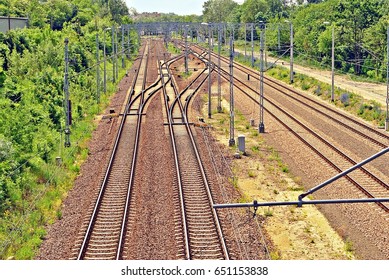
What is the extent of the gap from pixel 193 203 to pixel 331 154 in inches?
418

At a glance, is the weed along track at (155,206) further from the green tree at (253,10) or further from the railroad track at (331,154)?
the green tree at (253,10)

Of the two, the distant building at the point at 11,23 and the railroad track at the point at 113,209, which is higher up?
the distant building at the point at 11,23

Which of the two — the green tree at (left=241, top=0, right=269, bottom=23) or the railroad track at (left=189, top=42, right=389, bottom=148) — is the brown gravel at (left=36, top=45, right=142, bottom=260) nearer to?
the railroad track at (left=189, top=42, right=389, bottom=148)

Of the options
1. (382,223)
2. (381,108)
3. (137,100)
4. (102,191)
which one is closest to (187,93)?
(137,100)

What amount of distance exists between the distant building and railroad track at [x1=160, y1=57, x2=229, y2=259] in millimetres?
27957

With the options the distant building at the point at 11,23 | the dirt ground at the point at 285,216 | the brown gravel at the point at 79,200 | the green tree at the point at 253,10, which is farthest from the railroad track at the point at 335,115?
the green tree at the point at 253,10

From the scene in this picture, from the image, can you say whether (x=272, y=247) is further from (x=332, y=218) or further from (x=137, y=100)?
(x=137, y=100)

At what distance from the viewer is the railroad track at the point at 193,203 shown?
53.6 ft

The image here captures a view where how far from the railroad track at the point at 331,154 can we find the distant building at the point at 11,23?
26.4m

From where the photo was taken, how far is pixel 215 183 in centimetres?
2314

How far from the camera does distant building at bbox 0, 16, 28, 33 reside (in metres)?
57.8

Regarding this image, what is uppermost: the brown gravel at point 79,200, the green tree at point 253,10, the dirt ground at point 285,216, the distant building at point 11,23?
the green tree at point 253,10

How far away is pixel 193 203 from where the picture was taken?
20547mm

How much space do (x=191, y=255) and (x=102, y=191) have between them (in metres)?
6.87
